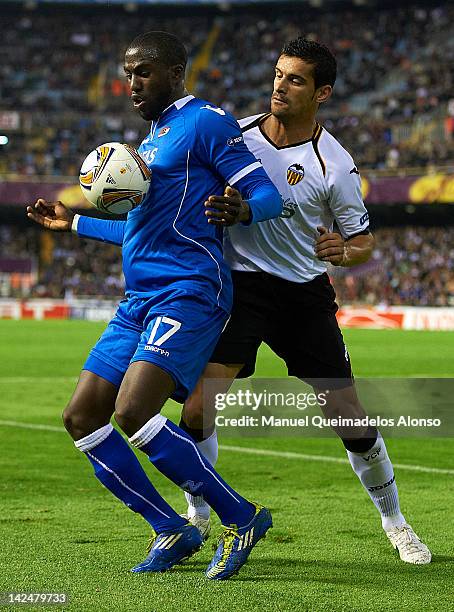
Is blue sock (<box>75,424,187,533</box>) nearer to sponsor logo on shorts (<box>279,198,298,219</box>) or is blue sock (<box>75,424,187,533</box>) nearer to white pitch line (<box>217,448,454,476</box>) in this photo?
sponsor logo on shorts (<box>279,198,298,219</box>)

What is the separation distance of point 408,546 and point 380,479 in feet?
1.45

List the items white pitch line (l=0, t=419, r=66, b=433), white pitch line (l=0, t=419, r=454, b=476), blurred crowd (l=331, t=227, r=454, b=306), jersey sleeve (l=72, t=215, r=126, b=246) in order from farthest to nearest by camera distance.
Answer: blurred crowd (l=331, t=227, r=454, b=306), white pitch line (l=0, t=419, r=66, b=433), white pitch line (l=0, t=419, r=454, b=476), jersey sleeve (l=72, t=215, r=126, b=246)

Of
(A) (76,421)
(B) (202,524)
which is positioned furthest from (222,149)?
(B) (202,524)

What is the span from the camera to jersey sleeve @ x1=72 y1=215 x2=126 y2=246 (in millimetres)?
5184

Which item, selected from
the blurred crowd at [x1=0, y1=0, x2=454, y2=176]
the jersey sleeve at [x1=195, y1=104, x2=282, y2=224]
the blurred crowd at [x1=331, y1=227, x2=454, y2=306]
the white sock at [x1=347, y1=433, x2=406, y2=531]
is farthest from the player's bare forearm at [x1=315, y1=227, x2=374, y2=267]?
the blurred crowd at [x1=0, y1=0, x2=454, y2=176]

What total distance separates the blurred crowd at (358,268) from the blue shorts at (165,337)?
30919 mm

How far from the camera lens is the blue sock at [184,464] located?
4508 mm

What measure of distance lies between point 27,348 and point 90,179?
690 inches

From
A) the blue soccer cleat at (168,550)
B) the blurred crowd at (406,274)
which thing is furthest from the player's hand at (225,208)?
the blurred crowd at (406,274)

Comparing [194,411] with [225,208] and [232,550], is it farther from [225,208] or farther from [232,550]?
[225,208]

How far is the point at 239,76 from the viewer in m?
48.4

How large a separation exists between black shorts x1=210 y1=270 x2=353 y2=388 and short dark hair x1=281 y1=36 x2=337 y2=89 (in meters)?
1.04

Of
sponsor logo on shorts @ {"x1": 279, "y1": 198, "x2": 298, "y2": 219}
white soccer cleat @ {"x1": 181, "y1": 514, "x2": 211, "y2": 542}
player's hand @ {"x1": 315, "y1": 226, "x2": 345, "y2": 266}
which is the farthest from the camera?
white soccer cleat @ {"x1": 181, "y1": 514, "x2": 211, "y2": 542}

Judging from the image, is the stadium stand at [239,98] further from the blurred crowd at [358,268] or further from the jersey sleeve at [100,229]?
the jersey sleeve at [100,229]
